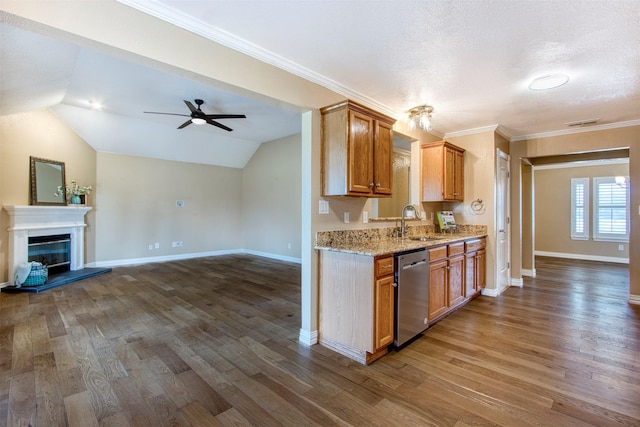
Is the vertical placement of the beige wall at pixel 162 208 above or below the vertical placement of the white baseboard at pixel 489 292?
above

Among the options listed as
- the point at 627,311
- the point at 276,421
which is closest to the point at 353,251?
the point at 276,421

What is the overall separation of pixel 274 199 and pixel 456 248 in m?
4.92

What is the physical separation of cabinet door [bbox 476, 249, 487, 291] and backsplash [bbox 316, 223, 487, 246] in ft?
1.25

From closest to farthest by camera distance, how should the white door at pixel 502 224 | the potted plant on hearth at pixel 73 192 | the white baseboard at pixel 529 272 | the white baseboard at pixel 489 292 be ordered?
the white baseboard at pixel 489 292, the white door at pixel 502 224, the potted plant on hearth at pixel 73 192, the white baseboard at pixel 529 272

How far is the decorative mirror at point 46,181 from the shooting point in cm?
501

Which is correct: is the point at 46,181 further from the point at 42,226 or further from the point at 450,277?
the point at 450,277

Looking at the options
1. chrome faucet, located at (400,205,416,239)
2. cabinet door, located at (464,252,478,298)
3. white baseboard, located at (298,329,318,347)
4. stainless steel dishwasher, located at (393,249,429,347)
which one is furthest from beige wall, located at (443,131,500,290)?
white baseboard, located at (298,329,318,347)

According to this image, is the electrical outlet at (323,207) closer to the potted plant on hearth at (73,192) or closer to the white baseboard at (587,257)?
the potted plant on hearth at (73,192)

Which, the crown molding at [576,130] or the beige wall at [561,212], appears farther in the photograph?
the beige wall at [561,212]

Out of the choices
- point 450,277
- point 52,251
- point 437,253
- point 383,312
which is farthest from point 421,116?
point 52,251

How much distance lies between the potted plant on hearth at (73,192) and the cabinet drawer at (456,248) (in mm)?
6565

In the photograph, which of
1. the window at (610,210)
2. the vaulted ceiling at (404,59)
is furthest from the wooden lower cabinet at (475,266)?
the window at (610,210)

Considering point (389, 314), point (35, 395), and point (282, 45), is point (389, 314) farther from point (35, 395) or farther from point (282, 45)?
point (35, 395)

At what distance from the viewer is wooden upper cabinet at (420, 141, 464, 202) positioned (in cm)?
415
